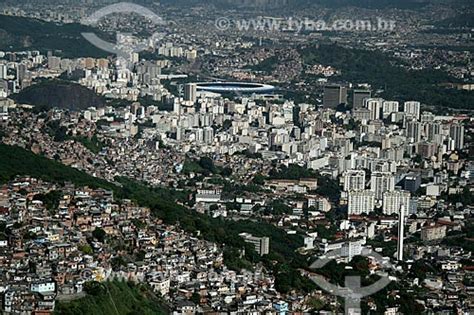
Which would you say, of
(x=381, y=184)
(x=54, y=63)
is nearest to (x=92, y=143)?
(x=381, y=184)

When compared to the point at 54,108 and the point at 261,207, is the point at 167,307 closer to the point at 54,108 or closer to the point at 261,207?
the point at 261,207

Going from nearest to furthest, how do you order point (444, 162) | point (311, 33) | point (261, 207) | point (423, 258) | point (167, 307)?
1. point (167, 307)
2. point (423, 258)
3. point (261, 207)
4. point (444, 162)
5. point (311, 33)

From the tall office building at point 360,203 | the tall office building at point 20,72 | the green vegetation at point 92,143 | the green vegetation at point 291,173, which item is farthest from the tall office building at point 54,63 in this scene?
the tall office building at point 360,203

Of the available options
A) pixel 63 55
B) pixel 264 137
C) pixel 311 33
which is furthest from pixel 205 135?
pixel 311 33

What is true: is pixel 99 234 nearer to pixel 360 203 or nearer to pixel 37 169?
pixel 37 169

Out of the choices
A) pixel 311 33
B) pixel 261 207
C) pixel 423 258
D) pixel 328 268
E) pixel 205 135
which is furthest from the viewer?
pixel 311 33

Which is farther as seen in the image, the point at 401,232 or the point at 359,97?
the point at 359,97
